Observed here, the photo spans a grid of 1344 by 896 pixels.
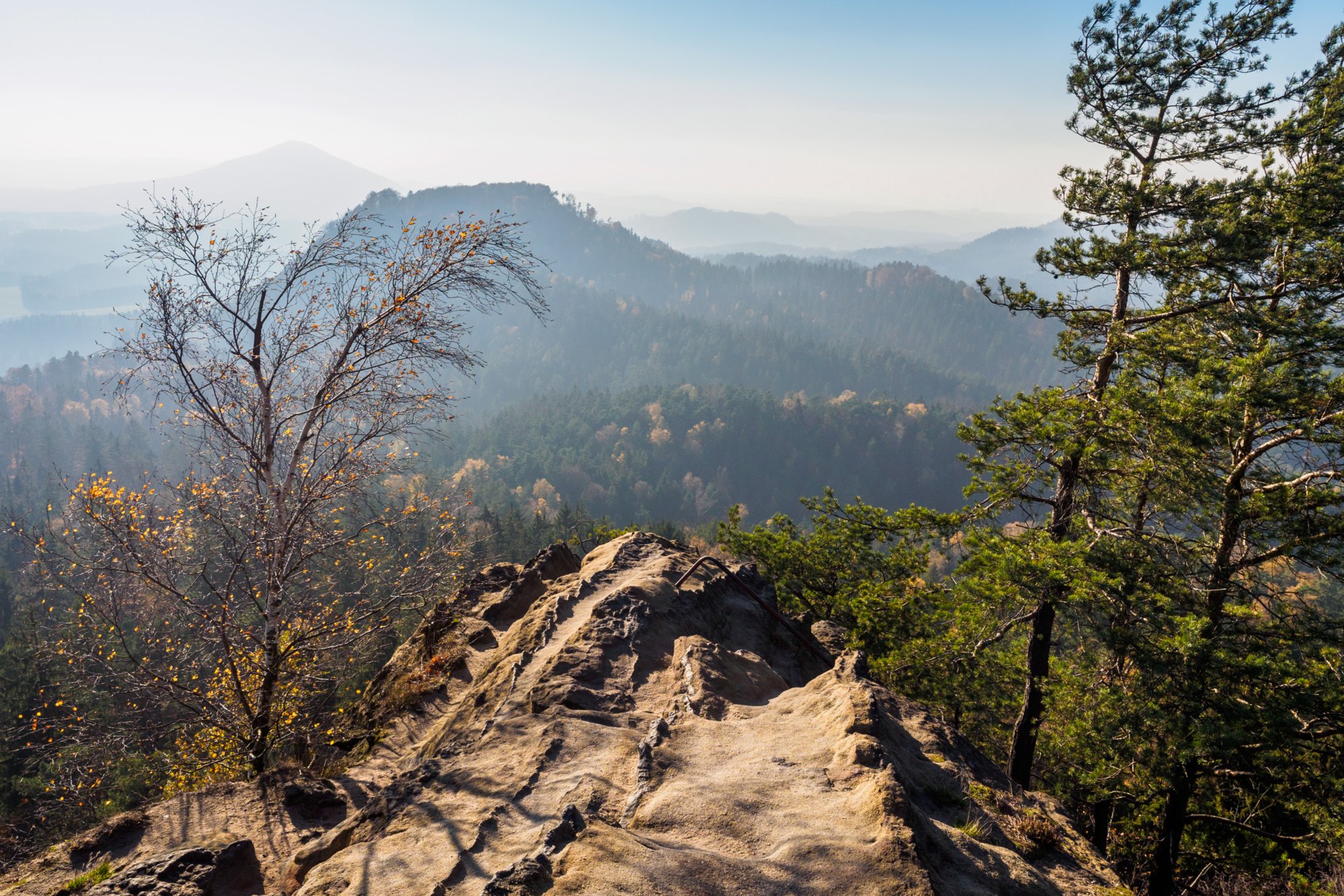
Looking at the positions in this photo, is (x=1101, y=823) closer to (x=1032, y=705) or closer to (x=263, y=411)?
(x=1032, y=705)

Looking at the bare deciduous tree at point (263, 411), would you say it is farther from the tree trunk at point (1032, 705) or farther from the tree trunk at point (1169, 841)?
the tree trunk at point (1169, 841)

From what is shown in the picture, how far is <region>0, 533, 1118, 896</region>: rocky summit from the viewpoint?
4754mm

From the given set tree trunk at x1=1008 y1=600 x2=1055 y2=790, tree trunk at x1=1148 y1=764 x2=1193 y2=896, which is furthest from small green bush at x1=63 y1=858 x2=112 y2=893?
tree trunk at x1=1148 y1=764 x2=1193 y2=896

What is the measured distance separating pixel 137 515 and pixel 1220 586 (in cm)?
1615

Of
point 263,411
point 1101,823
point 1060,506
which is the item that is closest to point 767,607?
point 1060,506

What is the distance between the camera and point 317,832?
7.39m

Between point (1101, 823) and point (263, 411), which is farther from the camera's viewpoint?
point (1101, 823)

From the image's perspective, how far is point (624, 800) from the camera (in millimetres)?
5695

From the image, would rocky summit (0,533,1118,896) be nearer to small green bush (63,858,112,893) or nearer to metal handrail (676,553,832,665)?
small green bush (63,858,112,893)

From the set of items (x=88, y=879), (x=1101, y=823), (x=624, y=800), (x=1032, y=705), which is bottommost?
(x=1101, y=823)

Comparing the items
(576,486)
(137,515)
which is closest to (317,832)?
(137,515)

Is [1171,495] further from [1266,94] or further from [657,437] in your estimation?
[657,437]

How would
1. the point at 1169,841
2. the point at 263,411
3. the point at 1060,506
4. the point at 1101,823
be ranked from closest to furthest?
the point at 263,411 < the point at 1169,841 < the point at 1060,506 < the point at 1101,823

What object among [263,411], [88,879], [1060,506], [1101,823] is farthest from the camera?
[1101,823]
